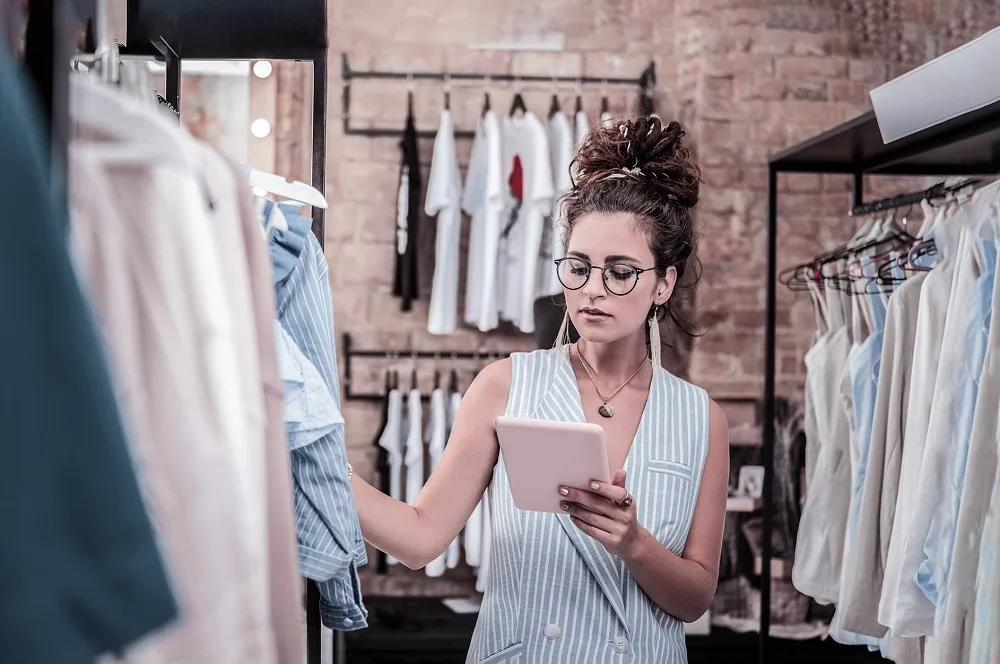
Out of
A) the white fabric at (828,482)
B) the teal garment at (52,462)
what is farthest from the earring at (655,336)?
the teal garment at (52,462)

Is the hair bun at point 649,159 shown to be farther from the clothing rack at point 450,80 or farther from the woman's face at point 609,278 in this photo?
the clothing rack at point 450,80

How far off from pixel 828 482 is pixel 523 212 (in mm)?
1642

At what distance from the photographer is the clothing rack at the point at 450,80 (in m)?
4.30

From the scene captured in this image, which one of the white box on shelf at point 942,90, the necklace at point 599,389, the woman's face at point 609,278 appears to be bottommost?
the necklace at point 599,389

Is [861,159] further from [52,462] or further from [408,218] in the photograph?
[52,462]

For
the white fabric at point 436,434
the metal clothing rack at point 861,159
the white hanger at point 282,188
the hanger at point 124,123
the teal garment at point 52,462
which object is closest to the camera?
the teal garment at point 52,462

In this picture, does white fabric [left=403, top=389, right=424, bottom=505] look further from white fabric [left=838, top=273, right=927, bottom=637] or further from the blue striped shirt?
the blue striped shirt

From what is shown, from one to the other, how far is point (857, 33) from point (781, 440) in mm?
1814

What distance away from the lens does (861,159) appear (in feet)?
10.9

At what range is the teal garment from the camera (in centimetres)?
49

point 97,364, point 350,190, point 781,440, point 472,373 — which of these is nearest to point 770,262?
point 781,440

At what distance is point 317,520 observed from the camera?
4.33ft

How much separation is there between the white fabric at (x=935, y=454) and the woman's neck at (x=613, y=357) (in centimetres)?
75

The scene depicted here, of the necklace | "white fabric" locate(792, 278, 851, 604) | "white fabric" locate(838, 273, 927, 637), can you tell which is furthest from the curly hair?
"white fabric" locate(792, 278, 851, 604)
